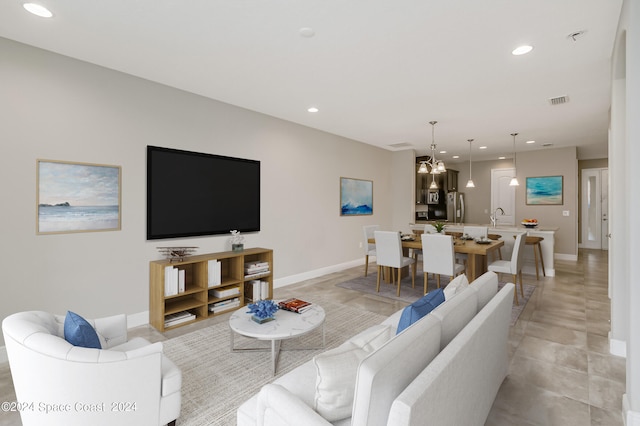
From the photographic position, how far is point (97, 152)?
3182 mm

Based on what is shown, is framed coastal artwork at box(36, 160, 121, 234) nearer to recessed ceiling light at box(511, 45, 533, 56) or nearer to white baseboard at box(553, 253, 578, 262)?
recessed ceiling light at box(511, 45, 533, 56)

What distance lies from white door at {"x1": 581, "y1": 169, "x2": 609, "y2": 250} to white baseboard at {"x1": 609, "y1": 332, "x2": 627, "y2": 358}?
784 centimetres

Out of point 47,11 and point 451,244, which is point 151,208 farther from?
point 451,244

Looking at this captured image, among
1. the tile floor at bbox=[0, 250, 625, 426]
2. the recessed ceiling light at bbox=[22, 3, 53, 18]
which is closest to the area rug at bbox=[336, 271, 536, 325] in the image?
the tile floor at bbox=[0, 250, 625, 426]

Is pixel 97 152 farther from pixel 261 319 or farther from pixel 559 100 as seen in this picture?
pixel 559 100

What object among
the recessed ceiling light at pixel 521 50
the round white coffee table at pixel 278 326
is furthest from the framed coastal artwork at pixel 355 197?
the recessed ceiling light at pixel 521 50

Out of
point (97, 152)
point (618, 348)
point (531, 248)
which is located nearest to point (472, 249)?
point (618, 348)

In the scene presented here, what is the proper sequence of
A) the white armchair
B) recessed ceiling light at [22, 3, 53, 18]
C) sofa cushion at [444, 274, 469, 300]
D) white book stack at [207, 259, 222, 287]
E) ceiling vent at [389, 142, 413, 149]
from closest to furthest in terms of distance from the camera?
the white armchair
recessed ceiling light at [22, 3, 53, 18]
sofa cushion at [444, 274, 469, 300]
white book stack at [207, 259, 222, 287]
ceiling vent at [389, 142, 413, 149]

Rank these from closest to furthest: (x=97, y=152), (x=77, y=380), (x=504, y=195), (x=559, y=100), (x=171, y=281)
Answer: (x=77, y=380) < (x=97, y=152) < (x=171, y=281) < (x=559, y=100) < (x=504, y=195)

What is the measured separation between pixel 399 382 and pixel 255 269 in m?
3.32

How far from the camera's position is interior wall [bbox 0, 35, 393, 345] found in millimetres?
2736

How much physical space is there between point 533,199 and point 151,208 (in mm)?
8339

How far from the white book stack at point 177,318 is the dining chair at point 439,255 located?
3.01 meters

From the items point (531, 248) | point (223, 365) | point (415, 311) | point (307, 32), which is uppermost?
point (307, 32)
